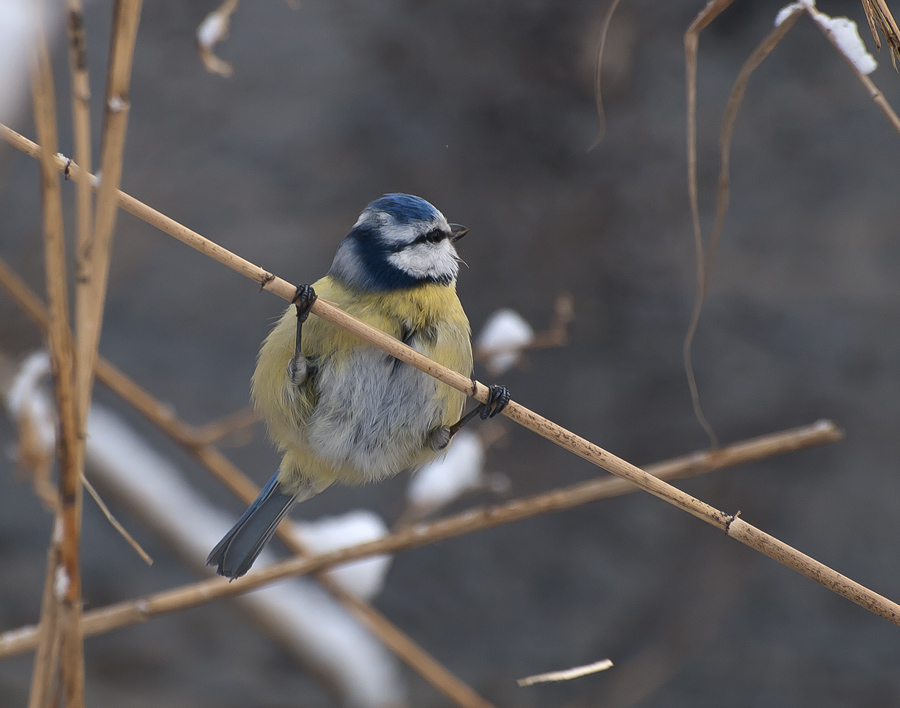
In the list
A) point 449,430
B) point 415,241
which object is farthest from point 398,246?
point 449,430

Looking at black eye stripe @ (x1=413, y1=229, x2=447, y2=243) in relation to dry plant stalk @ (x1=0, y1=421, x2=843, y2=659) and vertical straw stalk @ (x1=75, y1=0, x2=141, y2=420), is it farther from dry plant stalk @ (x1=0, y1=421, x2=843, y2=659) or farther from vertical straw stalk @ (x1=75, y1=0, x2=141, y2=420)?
vertical straw stalk @ (x1=75, y1=0, x2=141, y2=420)

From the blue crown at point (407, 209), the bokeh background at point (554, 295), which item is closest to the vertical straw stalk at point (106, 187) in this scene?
the blue crown at point (407, 209)

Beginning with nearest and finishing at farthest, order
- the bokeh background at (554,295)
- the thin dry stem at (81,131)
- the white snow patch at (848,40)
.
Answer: the thin dry stem at (81,131)
the white snow patch at (848,40)
the bokeh background at (554,295)

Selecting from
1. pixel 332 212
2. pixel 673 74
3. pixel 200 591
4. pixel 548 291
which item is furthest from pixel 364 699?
pixel 673 74

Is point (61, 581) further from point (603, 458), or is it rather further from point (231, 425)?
point (231, 425)

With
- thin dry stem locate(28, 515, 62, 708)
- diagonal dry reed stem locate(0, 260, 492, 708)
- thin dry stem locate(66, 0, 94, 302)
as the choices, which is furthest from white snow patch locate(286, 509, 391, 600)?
thin dry stem locate(66, 0, 94, 302)

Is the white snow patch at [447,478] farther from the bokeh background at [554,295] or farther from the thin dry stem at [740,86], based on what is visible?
the bokeh background at [554,295]

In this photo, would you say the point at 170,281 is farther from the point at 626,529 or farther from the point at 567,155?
the point at 626,529

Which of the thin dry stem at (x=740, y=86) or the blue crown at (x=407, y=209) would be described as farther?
the blue crown at (x=407, y=209)

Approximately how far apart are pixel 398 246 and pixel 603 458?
1.63 ft

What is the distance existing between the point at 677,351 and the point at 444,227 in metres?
1.23

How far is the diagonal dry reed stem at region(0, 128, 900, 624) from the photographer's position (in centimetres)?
69

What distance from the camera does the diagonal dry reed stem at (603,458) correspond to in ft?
2.25

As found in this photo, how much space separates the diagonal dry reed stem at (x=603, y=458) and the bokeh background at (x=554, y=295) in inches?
50.7
